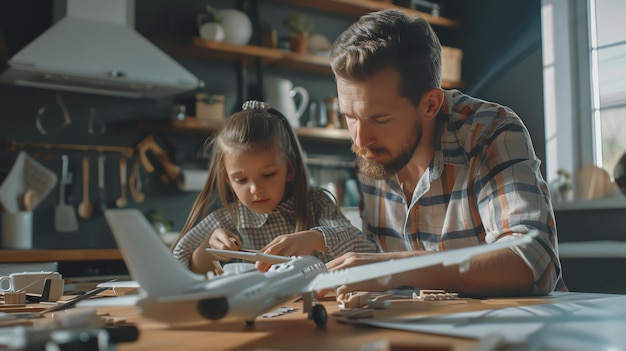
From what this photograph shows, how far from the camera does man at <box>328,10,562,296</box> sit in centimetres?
122

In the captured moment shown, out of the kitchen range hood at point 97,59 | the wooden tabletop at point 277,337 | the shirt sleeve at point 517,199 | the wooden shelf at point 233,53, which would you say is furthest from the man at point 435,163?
the wooden shelf at point 233,53

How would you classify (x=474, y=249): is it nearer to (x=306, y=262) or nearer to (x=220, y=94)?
(x=306, y=262)

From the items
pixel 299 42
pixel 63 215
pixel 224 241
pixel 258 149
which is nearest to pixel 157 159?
pixel 63 215

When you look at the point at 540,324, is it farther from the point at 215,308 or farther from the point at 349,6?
the point at 349,6

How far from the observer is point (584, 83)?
3979 millimetres

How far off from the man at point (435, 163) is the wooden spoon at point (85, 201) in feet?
6.87

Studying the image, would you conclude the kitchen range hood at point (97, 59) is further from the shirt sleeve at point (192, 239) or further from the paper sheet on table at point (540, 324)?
the paper sheet on table at point (540, 324)

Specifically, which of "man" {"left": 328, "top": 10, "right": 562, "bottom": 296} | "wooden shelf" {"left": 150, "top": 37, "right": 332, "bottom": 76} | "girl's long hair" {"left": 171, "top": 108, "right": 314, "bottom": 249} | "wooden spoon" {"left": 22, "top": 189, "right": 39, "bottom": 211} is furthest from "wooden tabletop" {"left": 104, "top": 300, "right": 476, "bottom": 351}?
"wooden shelf" {"left": 150, "top": 37, "right": 332, "bottom": 76}

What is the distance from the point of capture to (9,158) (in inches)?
129

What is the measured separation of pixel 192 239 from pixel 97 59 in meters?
1.57

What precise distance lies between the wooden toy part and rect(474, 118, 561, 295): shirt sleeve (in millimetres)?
2367

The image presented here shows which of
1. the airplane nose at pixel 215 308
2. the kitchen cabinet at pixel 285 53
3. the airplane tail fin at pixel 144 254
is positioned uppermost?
the kitchen cabinet at pixel 285 53

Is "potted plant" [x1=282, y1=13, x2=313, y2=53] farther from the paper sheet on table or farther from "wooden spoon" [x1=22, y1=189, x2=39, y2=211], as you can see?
the paper sheet on table

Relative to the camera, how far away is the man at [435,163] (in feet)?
4.00
